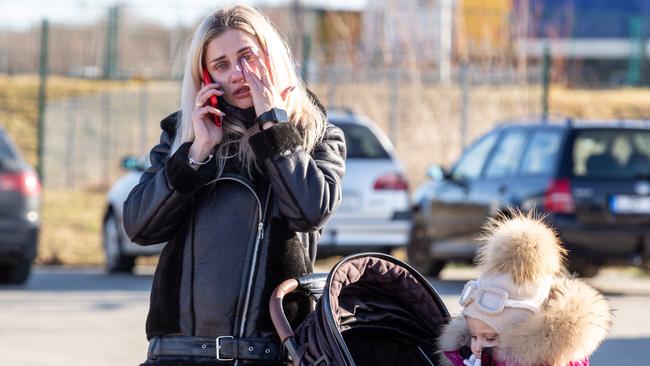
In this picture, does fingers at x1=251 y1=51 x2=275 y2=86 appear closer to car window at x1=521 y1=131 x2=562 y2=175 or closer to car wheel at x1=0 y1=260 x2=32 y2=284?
car window at x1=521 y1=131 x2=562 y2=175

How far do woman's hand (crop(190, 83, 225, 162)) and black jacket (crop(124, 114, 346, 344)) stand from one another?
4cm

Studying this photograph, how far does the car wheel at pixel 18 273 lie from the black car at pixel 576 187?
13.4 ft

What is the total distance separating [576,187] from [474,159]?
205 centimetres

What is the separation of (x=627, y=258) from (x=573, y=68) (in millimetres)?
22423

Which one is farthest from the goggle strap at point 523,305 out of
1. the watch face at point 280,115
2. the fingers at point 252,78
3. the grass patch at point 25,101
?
the grass patch at point 25,101

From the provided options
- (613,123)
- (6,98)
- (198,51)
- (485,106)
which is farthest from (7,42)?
(198,51)

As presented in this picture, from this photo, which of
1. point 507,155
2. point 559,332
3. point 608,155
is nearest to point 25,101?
point 507,155

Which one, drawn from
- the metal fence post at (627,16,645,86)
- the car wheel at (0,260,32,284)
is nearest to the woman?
the car wheel at (0,260,32,284)

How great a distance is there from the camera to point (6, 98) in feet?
98.9

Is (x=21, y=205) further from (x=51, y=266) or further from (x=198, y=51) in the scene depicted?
(x=198, y=51)

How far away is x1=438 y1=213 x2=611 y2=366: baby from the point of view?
11.6 feet

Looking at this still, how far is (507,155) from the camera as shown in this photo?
13.3 meters

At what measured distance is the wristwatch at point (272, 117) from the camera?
12.3ft

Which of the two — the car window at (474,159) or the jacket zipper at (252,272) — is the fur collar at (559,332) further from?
the car window at (474,159)
